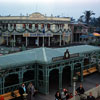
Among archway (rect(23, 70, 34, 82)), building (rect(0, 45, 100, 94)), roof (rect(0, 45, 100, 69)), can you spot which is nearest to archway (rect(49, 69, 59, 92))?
building (rect(0, 45, 100, 94))

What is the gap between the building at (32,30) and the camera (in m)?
53.9

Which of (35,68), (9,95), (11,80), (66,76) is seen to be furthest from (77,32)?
(9,95)

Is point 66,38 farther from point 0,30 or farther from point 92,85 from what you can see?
point 92,85

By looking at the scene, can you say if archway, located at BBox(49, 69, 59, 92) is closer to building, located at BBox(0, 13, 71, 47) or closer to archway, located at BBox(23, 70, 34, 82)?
archway, located at BBox(23, 70, 34, 82)

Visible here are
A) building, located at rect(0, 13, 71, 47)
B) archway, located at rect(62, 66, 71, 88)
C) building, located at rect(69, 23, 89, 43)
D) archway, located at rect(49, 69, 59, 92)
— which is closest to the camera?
archway, located at rect(49, 69, 59, 92)

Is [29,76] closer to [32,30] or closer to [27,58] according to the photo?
[27,58]

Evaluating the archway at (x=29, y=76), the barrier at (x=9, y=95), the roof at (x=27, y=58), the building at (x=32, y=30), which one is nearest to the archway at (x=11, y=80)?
the archway at (x=29, y=76)

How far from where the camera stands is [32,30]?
2117 inches

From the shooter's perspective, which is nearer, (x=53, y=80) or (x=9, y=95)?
→ (x=9, y=95)

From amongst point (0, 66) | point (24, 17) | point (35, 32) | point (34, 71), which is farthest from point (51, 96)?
point (24, 17)

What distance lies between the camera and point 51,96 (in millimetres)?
15898

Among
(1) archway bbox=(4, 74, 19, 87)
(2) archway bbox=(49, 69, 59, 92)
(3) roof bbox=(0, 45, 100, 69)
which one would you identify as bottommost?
(2) archway bbox=(49, 69, 59, 92)

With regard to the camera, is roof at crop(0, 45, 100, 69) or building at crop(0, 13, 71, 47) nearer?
roof at crop(0, 45, 100, 69)

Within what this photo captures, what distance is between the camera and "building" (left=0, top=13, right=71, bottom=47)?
5391 centimetres
